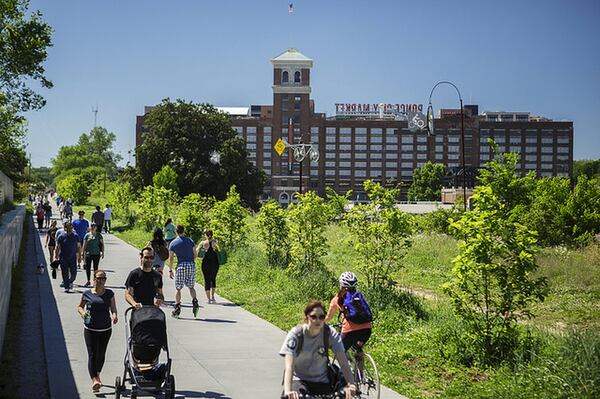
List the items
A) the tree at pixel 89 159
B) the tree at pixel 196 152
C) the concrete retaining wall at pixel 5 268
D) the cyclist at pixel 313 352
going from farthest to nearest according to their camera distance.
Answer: the tree at pixel 89 159 → the tree at pixel 196 152 → the concrete retaining wall at pixel 5 268 → the cyclist at pixel 313 352

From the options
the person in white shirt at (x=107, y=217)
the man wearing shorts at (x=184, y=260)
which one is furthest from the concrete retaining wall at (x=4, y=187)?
the person in white shirt at (x=107, y=217)

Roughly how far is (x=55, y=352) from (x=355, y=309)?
5421mm

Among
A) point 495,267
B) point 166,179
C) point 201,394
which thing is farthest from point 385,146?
point 201,394

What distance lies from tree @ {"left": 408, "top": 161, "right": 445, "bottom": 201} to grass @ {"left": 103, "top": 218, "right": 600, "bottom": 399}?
11101cm

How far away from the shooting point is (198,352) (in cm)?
1169

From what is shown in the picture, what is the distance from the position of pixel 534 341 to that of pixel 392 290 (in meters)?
4.98

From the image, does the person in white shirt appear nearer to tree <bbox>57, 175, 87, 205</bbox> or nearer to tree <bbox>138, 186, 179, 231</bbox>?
tree <bbox>138, 186, 179, 231</bbox>

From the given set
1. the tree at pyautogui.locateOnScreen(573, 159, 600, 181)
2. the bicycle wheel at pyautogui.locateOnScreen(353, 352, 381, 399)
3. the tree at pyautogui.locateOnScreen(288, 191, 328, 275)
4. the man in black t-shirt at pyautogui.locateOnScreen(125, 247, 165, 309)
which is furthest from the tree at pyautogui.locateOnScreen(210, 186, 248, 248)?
the tree at pyautogui.locateOnScreen(573, 159, 600, 181)

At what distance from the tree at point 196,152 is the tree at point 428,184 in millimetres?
68037

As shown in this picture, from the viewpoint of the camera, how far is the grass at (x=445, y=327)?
873 cm

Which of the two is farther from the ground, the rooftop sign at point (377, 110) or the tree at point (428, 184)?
the rooftop sign at point (377, 110)

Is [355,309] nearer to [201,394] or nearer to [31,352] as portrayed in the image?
[201,394]

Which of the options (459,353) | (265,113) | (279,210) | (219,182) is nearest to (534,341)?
(459,353)

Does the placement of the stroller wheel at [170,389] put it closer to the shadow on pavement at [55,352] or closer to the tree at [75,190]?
the shadow on pavement at [55,352]
